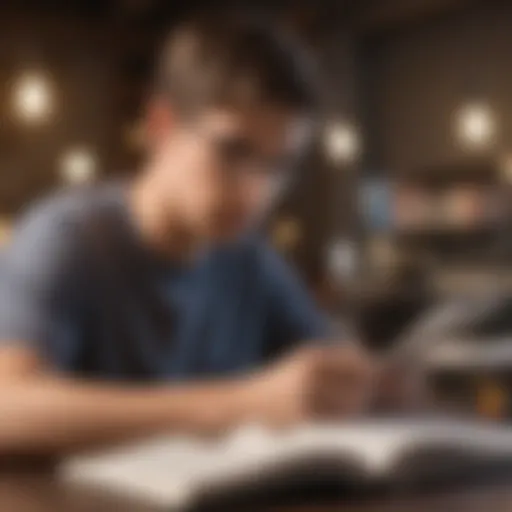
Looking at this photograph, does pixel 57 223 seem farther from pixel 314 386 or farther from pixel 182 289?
pixel 314 386

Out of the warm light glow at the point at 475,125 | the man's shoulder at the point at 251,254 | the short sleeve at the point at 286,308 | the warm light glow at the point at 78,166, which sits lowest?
the short sleeve at the point at 286,308

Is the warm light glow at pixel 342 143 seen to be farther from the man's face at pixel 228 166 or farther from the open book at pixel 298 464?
the open book at pixel 298 464

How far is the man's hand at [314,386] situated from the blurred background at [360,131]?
4 centimetres

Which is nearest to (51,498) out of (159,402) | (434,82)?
(159,402)

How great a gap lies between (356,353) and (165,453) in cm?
25

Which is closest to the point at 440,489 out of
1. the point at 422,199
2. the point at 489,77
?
the point at 422,199

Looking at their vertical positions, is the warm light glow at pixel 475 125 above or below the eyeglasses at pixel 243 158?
above

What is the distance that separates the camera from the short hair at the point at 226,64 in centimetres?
116

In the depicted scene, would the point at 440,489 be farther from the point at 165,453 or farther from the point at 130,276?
the point at 130,276

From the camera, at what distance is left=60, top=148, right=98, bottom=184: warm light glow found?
112cm

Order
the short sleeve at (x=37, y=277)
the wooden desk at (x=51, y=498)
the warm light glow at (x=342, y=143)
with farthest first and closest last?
1. the warm light glow at (x=342, y=143)
2. the short sleeve at (x=37, y=277)
3. the wooden desk at (x=51, y=498)

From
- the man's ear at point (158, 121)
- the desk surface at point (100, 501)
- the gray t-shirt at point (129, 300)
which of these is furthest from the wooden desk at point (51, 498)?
the man's ear at point (158, 121)

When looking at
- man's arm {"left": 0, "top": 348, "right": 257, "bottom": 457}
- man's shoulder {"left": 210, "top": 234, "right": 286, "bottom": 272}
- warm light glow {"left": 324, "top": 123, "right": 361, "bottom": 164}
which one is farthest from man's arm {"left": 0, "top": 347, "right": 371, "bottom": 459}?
warm light glow {"left": 324, "top": 123, "right": 361, "bottom": 164}

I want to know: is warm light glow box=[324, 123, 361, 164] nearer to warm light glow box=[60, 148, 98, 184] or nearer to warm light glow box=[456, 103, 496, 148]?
warm light glow box=[456, 103, 496, 148]
